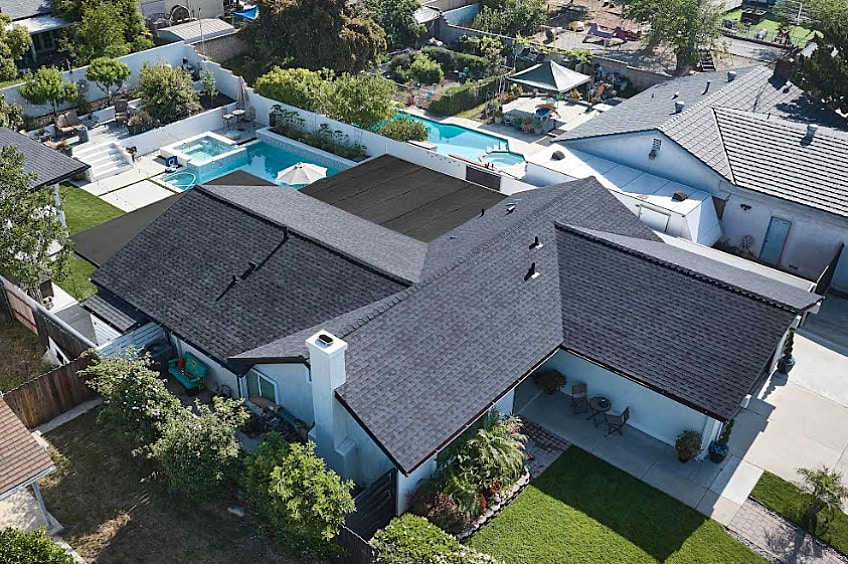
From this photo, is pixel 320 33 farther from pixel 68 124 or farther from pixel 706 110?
pixel 706 110

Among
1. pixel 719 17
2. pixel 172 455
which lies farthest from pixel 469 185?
pixel 719 17

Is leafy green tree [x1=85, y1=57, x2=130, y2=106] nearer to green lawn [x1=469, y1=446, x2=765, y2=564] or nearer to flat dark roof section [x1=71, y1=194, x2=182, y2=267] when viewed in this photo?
flat dark roof section [x1=71, y1=194, x2=182, y2=267]

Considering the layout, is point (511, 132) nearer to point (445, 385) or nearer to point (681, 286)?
point (681, 286)

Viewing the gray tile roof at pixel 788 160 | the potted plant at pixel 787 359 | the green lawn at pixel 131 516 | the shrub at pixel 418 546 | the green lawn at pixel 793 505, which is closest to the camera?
the shrub at pixel 418 546

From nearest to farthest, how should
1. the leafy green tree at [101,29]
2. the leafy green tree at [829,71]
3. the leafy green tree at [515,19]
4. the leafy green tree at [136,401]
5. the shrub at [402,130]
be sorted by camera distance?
1. the leafy green tree at [136,401]
2. the leafy green tree at [829,71]
3. the shrub at [402,130]
4. the leafy green tree at [101,29]
5. the leafy green tree at [515,19]

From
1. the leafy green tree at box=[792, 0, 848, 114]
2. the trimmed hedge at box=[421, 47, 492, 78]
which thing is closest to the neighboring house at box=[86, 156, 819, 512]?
the leafy green tree at box=[792, 0, 848, 114]

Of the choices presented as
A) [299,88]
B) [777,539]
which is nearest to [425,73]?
[299,88]

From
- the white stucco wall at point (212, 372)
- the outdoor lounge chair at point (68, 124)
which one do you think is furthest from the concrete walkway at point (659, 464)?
the outdoor lounge chair at point (68, 124)

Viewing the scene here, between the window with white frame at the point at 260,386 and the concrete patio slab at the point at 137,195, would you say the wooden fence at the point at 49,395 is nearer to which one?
the window with white frame at the point at 260,386

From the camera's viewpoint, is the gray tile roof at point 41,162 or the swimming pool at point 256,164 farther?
the swimming pool at point 256,164
